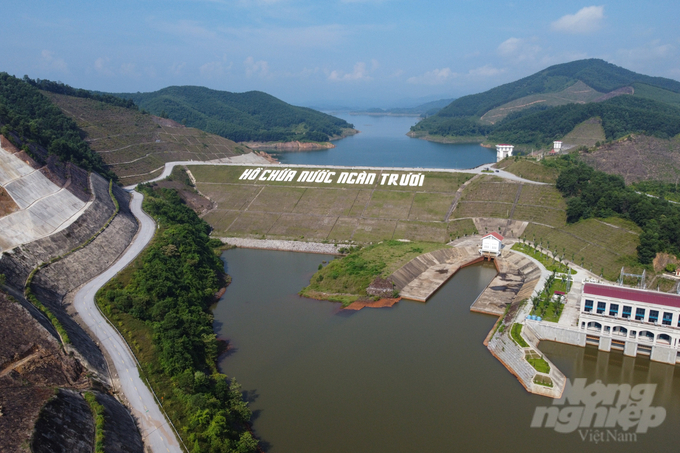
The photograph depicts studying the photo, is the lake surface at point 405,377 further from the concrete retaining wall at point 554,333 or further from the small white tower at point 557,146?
the small white tower at point 557,146

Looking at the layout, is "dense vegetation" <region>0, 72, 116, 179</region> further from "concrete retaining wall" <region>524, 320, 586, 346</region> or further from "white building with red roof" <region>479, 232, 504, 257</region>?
"concrete retaining wall" <region>524, 320, 586, 346</region>

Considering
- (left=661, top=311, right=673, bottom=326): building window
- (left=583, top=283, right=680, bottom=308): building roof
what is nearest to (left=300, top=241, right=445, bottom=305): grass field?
(left=583, top=283, right=680, bottom=308): building roof

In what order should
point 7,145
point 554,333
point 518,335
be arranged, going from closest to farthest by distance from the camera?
point 518,335
point 554,333
point 7,145

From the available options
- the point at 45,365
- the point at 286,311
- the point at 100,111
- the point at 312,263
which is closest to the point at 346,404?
the point at 286,311

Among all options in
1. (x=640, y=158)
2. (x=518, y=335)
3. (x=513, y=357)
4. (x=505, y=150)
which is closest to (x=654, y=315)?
(x=518, y=335)

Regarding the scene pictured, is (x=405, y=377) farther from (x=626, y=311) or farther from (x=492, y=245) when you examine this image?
(x=492, y=245)

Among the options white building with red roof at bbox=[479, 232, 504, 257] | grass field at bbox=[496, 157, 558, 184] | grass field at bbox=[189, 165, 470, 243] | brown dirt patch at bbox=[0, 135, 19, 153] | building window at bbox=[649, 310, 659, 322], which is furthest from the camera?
grass field at bbox=[496, 157, 558, 184]
